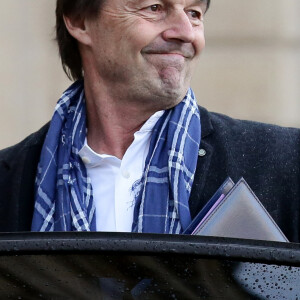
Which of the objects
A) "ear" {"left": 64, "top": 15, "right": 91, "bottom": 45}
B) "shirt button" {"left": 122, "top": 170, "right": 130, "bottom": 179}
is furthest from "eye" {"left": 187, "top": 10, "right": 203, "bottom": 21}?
"shirt button" {"left": 122, "top": 170, "right": 130, "bottom": 179}

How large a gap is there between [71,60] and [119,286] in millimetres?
1923

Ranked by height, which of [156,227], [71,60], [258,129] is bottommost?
[156,227]

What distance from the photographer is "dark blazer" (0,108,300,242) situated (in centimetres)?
330

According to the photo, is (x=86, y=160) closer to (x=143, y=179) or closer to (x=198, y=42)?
(x=143, y=179)

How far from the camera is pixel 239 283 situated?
6.35 ft

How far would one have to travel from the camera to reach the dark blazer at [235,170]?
10.8 ft

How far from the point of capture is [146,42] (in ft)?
11.0

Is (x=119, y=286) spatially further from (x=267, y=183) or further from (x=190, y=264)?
(x=267, y=183)

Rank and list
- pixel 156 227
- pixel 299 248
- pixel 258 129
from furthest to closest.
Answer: pixel 258 129, pixel 156 227, pixel 299 248

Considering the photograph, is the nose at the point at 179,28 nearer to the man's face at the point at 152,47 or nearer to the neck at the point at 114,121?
the man's face at the point at 152,47

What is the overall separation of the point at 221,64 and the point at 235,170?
3218 mm

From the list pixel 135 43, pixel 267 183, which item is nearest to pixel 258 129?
pixel 267 183

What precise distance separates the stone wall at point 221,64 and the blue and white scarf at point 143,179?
294 centimetres

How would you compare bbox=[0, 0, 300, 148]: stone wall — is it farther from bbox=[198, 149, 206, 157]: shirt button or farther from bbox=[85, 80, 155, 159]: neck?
bbox=[198, 149, 206, 157]: shirt button
